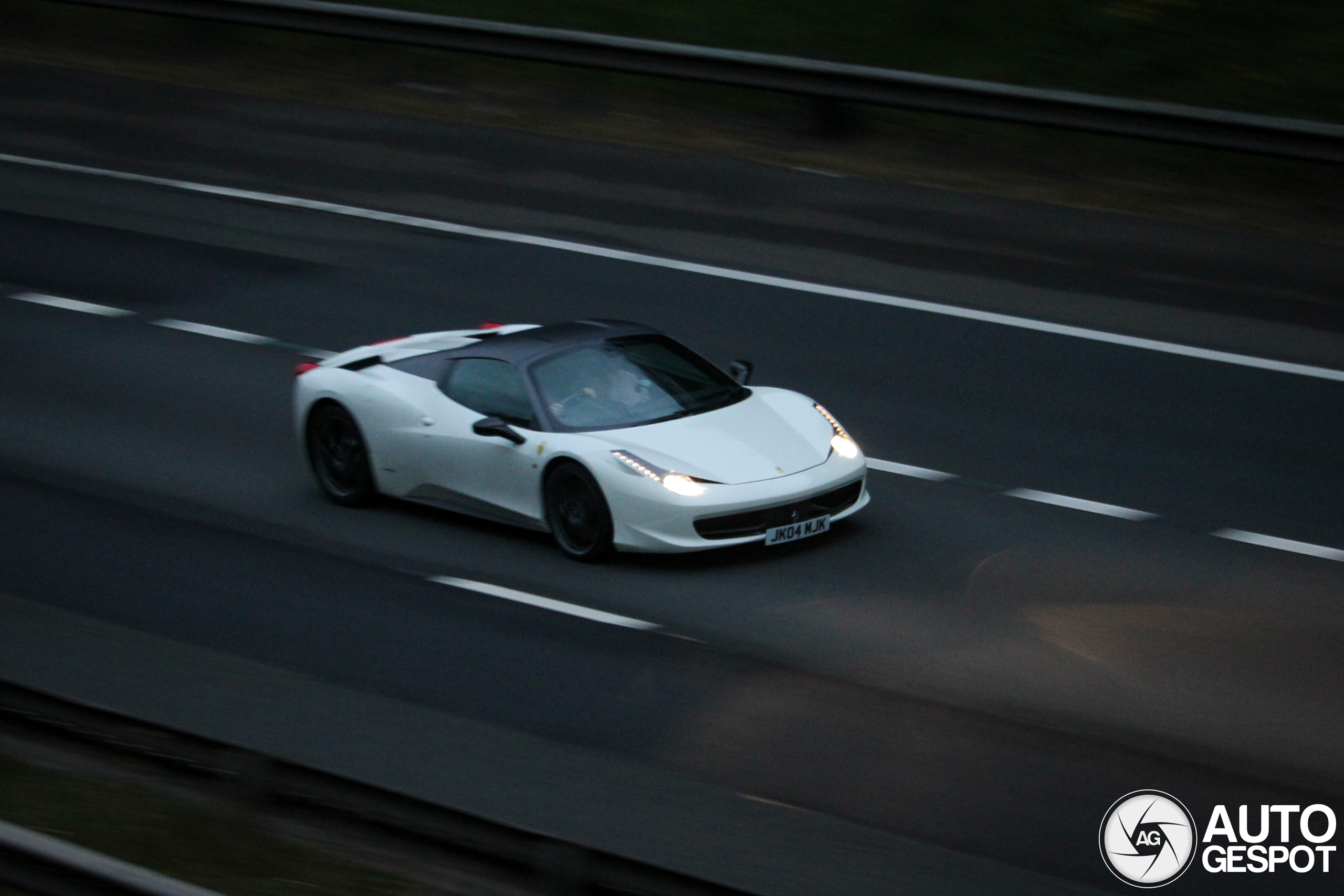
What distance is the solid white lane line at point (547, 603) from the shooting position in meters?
9.05

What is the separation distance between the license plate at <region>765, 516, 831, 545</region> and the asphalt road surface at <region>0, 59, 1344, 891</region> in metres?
0.17

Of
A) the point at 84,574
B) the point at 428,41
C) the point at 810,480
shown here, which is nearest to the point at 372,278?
the point at 428,41

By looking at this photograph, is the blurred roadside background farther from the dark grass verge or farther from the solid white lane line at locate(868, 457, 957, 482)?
the dark grass verge

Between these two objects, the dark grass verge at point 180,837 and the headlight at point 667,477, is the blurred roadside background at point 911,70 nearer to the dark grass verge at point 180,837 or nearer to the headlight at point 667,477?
the headlight at point 667,477

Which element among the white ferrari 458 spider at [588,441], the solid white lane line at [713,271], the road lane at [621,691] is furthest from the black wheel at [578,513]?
the solid white lane line at [713,271]

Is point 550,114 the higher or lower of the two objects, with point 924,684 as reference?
higher

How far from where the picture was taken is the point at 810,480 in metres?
9.77

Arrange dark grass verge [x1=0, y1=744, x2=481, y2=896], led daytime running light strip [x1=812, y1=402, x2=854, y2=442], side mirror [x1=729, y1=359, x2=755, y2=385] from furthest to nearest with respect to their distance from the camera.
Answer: side mirror [x1=729, y1=359, x2=755, y2=385], led daytime running light strip [x1=812, y1=402, x2=854, y2=442], dark grass verge [x1=0, y1=744, x2=481, y2=896]

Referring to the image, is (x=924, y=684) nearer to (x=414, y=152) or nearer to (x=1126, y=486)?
(x=1126, y=486)

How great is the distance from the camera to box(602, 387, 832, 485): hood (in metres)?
9.68

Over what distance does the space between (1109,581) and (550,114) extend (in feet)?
35.6

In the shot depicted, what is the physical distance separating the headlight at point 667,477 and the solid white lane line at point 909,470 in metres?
2.26

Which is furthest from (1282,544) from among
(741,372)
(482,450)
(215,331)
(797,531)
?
(215,331)

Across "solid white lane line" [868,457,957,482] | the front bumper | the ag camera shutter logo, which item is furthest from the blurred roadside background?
the ag camera shutter logo
